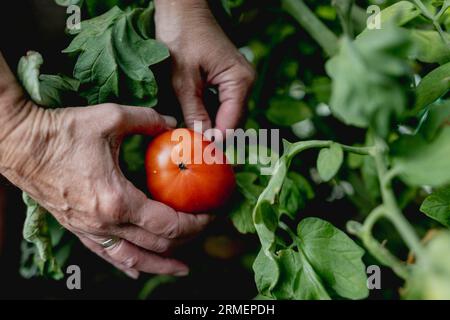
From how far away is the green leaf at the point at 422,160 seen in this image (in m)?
0.43

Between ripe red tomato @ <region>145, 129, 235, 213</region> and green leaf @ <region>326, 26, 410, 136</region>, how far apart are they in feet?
1.42

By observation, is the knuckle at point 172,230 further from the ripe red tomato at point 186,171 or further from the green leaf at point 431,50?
the green leaf at point 431,50

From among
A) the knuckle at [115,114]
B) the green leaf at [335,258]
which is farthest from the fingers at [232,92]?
the green leaf at [335,258]

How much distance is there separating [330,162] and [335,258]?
0.51 feet

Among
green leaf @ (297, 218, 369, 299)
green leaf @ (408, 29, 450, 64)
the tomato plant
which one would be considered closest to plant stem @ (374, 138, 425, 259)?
the tomato plant

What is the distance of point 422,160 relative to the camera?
0.45 m

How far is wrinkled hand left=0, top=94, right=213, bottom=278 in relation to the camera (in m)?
0.81

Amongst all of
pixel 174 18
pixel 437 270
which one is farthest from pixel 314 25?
pixel 437 270

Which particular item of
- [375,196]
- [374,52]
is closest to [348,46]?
[374,52]

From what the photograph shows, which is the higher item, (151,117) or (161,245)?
(151,117)

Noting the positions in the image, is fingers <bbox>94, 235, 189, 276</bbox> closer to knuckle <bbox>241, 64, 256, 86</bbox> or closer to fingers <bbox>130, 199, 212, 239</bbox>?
fingers <bbox>130, 199, 212, 239</bbox>

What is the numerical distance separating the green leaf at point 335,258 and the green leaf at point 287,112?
43cm

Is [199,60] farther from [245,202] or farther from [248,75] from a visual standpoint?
[245,202]

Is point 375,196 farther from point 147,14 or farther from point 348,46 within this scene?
point 348,46
